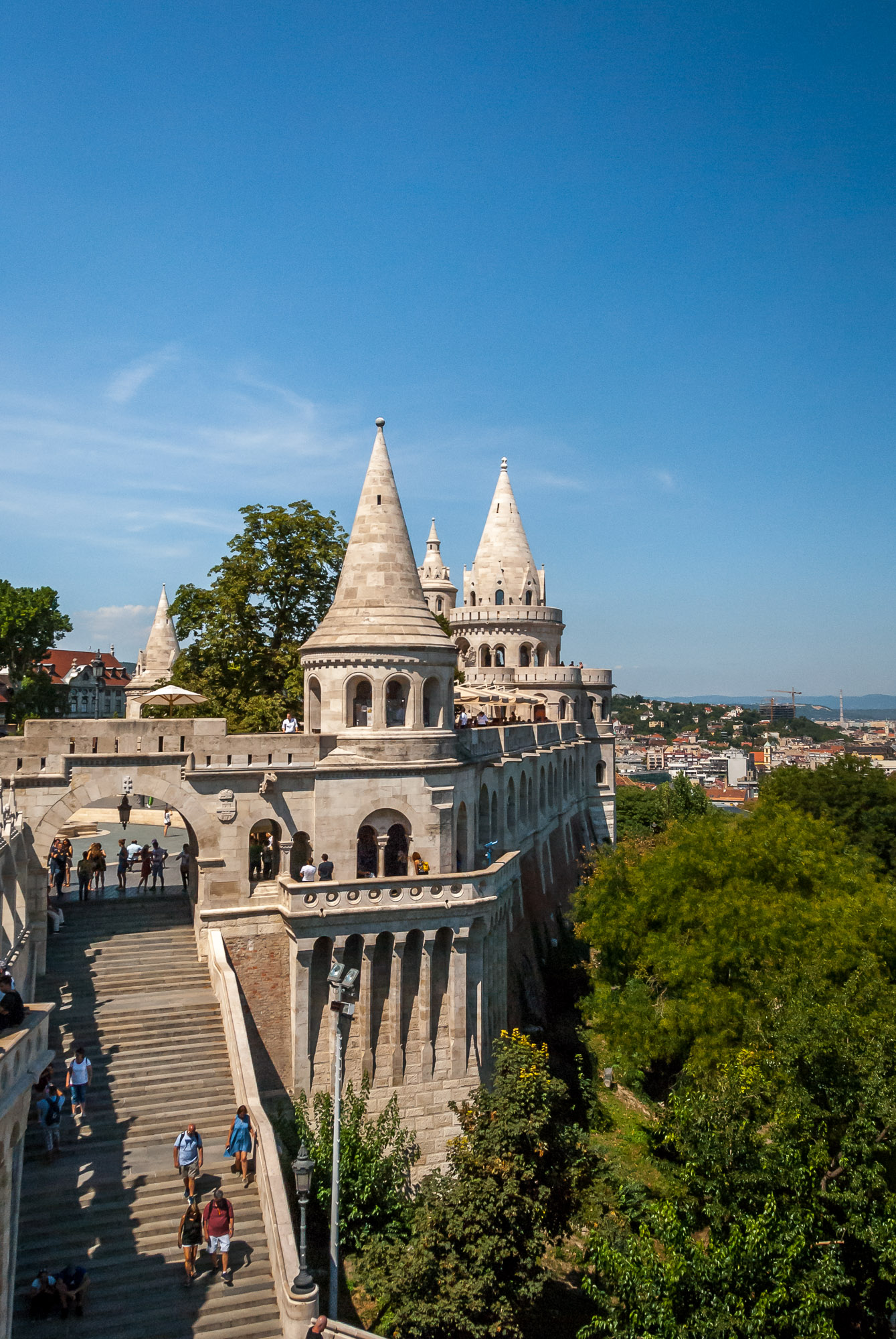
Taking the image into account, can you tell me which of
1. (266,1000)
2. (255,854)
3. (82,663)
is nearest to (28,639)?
(255,854)

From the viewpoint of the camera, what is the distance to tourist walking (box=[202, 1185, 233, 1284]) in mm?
17578

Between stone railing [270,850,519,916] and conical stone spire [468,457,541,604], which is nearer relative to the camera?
stone railing [270,850,519,916]

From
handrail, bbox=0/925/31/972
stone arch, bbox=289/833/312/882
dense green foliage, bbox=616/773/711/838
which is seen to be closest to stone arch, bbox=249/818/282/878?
stone arch, bbox=289/833/312/882

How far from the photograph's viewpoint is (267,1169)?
19.1 m

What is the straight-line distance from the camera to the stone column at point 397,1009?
25.3 meters

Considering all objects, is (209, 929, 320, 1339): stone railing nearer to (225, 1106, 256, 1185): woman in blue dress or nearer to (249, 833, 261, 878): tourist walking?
(225, 1106, 256, 1185): woman in blue dress

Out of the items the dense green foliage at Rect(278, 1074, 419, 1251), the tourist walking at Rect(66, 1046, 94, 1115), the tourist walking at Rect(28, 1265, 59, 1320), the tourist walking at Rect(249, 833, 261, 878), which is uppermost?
the tourist walking at Rect(249, 833, 261, 878)

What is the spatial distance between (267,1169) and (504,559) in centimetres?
4299

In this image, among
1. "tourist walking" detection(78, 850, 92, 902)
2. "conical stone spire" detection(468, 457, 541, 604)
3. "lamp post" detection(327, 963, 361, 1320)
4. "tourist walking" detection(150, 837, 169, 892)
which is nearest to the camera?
"lamp post" detection(327, 963, 361, 1320)

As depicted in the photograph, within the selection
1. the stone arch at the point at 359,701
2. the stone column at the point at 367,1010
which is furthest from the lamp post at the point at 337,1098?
the stone arch at the point at 359,701

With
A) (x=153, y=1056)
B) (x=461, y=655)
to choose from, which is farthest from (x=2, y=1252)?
(x=461, y=655)

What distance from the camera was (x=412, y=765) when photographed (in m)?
26.6

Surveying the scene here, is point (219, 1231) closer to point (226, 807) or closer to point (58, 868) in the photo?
point (226, 807)

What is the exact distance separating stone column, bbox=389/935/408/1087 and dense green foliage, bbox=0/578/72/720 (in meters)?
30.3
